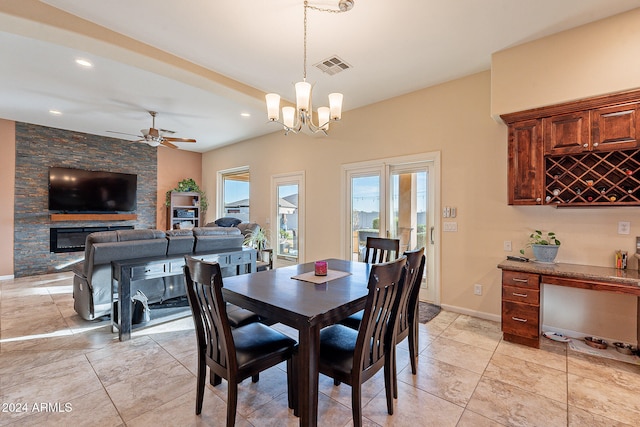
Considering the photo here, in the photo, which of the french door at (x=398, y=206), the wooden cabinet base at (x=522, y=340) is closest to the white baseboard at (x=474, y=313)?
the french door at (x=398, y=206)

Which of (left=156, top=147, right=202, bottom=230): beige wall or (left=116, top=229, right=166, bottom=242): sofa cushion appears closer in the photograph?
(left=116, top=229, right=166, bottom=242): sofa cushion

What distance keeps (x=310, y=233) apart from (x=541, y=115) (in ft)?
12.1

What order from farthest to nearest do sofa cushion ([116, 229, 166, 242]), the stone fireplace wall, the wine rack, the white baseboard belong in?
the stone fireplace wall < the white baseboard < sofa cushion ([116, 229, 166, 242]) < the wine rack

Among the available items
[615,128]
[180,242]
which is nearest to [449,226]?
[615,128]

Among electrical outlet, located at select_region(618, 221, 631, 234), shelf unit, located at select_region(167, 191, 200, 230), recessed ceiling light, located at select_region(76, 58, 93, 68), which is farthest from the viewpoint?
shelf unit, located at select_region(167, 191, 200, 230)

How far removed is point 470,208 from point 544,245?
880 mm

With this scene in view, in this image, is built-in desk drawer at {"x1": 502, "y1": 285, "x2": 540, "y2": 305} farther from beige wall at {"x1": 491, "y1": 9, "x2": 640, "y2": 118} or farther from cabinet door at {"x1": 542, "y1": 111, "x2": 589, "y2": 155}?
beige wall at {"x1": 491, "y1": 9, "x2": 640, "y2": 118}

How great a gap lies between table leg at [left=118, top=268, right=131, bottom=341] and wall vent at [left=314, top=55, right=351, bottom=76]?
3040mm

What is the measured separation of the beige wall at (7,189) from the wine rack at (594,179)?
8.51 m

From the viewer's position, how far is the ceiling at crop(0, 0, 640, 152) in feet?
8.03

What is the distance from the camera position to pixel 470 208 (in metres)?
3.63

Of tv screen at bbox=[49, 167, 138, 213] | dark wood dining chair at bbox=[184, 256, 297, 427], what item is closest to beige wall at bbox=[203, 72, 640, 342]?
dark wood dining chair at bbox=[184, 256, 297, 427]

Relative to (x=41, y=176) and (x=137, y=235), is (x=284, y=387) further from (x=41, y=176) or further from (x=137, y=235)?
(x=41, y=176)

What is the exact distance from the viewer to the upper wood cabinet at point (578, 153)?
255cm
